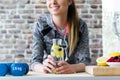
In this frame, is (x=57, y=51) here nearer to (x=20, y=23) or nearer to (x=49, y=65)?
(x=49, y=65)

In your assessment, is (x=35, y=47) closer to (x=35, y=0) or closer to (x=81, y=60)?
(x=81, y=60)

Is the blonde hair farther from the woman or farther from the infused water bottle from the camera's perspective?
the infused water bottle

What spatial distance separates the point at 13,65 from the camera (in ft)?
3.81

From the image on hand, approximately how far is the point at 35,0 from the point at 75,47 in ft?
6.45

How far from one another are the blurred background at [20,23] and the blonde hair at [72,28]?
5.76 feet

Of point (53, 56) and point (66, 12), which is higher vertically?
point (66, 12)

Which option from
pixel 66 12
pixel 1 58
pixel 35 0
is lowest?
pixel 1 58

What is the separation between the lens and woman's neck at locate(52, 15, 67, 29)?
1.76 metres

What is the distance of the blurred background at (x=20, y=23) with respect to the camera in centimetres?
356

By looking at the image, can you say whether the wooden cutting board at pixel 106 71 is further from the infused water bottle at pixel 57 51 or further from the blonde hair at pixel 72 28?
the blonde hair at pixel 72 28


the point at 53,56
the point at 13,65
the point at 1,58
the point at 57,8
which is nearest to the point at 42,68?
the point at 53,56

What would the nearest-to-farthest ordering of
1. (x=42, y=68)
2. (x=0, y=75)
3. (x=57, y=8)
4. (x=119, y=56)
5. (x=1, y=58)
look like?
(x=0, y=75) < (x=119, y=56) < (x=42, y=68) < (x=57, y=8) < (x=1, y=58)

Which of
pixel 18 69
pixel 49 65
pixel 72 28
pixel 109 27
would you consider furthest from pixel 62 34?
pixel 109 27

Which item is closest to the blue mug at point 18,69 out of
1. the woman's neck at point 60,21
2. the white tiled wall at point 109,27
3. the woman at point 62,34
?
the woman at point 62,34
